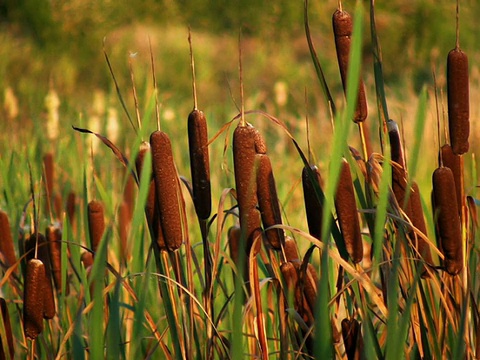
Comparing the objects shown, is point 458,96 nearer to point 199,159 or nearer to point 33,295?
point 199,159

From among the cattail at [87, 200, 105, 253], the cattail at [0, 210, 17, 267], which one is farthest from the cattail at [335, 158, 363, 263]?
the cattail at [0, 210, 17, 267]

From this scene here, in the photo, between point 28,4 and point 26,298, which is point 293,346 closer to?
point 26,298

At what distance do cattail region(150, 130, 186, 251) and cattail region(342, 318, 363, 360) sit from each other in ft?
0.62

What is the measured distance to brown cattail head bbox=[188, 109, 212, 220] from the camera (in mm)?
773

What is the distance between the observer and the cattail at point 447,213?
0.77 metres

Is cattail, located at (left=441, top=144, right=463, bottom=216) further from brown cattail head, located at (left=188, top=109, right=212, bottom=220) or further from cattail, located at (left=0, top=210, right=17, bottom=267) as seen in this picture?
cattail, located at (left=0, top=210, right=17, bottom=267)

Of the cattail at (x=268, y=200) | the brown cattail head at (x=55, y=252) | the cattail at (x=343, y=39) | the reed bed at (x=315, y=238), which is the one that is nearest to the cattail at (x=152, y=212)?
the reed bed at (x=315, y=238)

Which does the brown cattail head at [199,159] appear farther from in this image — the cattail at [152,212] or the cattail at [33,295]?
the cattail at [33,295]

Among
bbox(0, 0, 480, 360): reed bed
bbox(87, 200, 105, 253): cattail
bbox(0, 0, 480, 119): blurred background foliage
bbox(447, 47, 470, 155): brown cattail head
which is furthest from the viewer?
bbox(0, 0, 480, 119): blurred background foliage

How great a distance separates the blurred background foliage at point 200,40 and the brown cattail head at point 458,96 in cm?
535

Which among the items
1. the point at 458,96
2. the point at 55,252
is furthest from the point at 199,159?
the point at 55,252

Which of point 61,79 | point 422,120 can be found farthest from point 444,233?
point 61,79

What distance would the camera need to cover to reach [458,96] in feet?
2.59

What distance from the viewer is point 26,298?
2.61 ft
